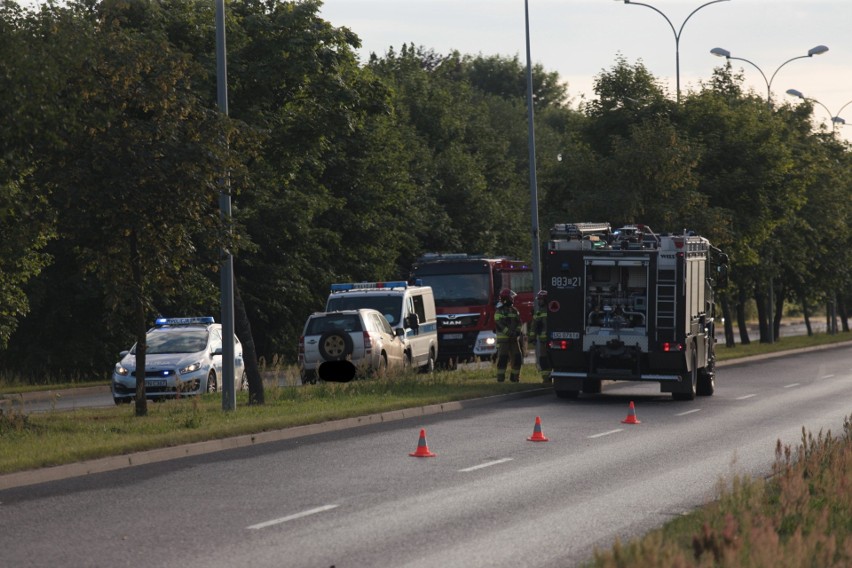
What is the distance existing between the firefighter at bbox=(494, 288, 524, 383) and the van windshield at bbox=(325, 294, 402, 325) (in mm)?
5246

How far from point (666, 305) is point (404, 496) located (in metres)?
13.8

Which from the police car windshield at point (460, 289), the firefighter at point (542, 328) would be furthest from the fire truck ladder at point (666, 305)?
the police car windshield at point (460, 289)

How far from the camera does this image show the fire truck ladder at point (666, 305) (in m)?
26.4

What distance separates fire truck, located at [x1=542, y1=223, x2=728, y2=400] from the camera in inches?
1042

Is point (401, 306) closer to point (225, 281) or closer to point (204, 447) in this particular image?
point (225, 281)

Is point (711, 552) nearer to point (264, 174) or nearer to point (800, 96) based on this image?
point (264, 174)

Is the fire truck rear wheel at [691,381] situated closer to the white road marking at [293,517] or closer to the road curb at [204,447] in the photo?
the road curb at [204,447]

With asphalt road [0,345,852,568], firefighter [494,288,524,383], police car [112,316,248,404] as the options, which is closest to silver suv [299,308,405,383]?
police car [112,316,248,404]

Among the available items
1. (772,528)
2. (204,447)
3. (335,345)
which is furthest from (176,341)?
(772,528)

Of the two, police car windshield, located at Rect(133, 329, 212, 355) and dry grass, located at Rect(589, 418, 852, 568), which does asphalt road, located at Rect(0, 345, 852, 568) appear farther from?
police car windshield, located at Rect(133, 329, 212, 355)

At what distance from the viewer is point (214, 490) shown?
14016mm

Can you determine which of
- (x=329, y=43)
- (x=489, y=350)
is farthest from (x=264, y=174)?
Answer: (x=489, y=350)

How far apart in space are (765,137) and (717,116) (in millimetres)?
1747

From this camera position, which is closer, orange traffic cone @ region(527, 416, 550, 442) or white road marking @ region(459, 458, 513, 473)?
white road marking @ region(459, 458, 513, 473)
